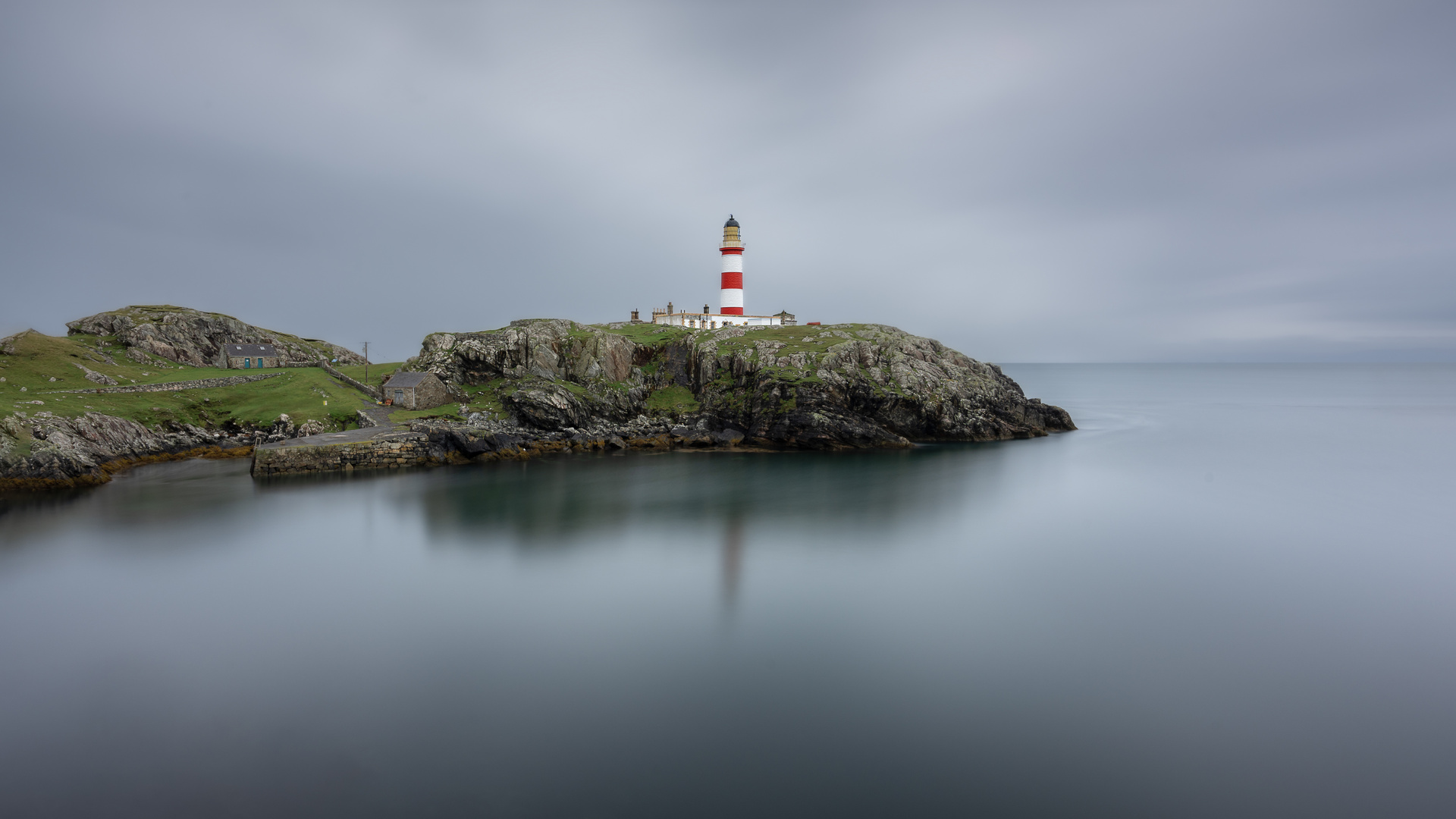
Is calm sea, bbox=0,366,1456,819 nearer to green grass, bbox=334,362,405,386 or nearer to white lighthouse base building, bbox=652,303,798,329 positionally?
green grass, bbox=334,362,405,386

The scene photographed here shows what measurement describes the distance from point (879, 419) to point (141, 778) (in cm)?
3986

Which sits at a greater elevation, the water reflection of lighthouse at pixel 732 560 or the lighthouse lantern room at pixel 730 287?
the lighthouse lantern room at pixel 730 287

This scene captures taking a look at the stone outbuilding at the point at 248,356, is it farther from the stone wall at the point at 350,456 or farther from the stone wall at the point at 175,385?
the stone wall at the point at 350,456

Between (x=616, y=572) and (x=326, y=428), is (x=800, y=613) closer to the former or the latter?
(x=616, y=572)

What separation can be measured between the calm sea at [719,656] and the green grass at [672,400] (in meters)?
18.2

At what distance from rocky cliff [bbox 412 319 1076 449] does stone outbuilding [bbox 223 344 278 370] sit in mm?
13962

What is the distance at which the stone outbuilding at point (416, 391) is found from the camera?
3969 cm

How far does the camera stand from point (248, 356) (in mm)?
46906

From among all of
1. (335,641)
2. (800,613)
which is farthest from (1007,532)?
(335,641)

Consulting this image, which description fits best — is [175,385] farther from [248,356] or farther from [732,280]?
[732,280]

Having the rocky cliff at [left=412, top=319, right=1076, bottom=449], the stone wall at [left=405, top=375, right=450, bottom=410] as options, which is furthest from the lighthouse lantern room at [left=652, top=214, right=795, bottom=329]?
the stone wall at [left=405, top=375, right=450, bottom=410]

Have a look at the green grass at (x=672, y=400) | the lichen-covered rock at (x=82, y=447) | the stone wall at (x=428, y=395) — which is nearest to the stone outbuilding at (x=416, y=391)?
the stone wall at (x=428, y=395)

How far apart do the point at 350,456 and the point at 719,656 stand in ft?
89.3

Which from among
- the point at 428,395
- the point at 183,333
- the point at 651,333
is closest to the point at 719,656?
the point at 428,395
